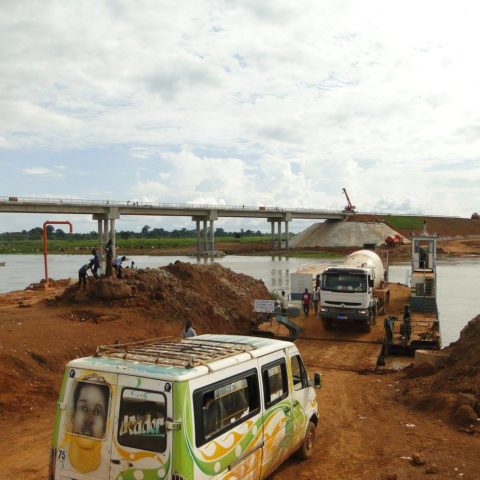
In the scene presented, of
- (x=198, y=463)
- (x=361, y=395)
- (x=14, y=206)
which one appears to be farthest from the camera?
(x=14, y=206)

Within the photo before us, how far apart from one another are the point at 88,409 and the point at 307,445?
4.56 meters

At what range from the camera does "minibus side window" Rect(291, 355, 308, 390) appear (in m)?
8.55

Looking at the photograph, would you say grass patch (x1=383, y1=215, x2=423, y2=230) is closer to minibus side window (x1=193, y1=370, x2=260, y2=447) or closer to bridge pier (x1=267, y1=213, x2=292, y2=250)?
bridge pier (x1=267, y1=213, x2=292, y2=250)

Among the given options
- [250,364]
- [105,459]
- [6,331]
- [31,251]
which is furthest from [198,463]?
[31,251]

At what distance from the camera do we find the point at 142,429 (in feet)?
18.9

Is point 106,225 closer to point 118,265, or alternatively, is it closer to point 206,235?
point 206,235

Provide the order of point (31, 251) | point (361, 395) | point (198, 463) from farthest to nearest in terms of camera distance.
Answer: point (31, 251), point (361, 395), point (198, 463)

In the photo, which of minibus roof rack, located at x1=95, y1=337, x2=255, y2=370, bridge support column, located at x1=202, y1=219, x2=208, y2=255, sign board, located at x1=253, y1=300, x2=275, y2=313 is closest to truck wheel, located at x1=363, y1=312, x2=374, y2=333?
sign board, located at x1=253, y1=300, x2=275, y2=313

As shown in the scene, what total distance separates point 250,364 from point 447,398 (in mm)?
7050

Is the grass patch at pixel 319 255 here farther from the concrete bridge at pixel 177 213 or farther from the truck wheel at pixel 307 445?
the truck wheel at pixel 307 445

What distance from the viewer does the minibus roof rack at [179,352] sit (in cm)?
632

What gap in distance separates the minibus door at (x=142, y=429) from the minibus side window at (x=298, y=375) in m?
3.31

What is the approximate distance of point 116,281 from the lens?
2192 centimetres

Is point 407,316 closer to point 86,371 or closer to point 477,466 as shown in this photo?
point 477,466
